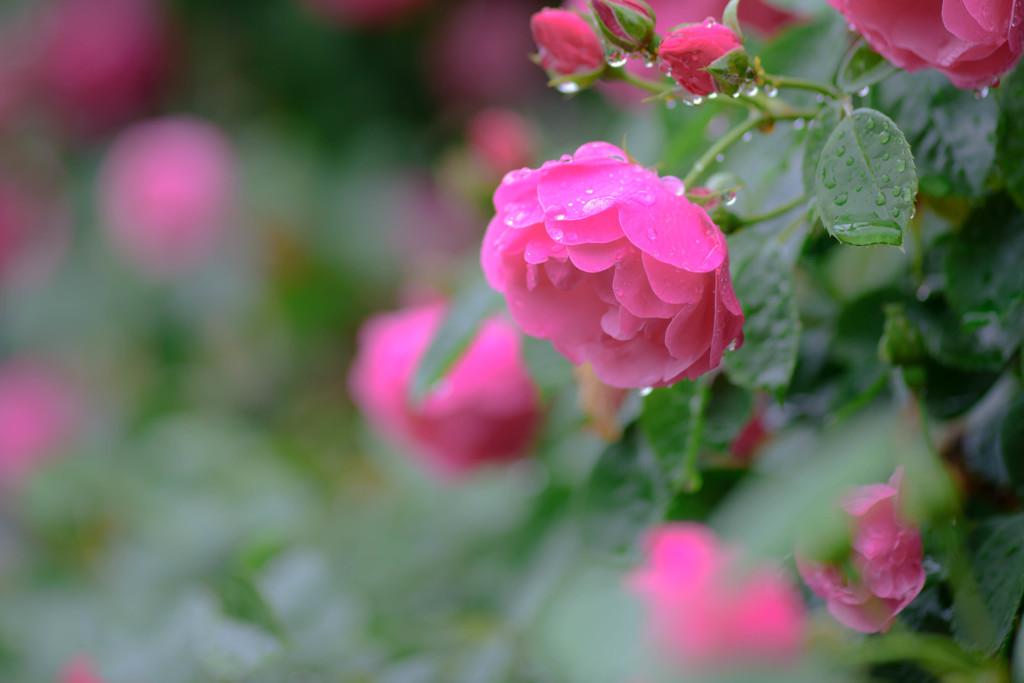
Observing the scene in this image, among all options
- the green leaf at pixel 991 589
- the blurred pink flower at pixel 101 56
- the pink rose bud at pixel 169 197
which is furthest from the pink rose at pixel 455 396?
the blurred pink flower at pixel 101 56

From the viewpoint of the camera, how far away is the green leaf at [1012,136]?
38 centimetres

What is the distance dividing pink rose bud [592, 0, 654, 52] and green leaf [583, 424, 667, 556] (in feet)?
0.68

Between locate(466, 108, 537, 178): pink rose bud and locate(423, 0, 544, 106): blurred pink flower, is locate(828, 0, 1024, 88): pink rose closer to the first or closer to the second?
locate(466, 108, 537, 178): pink rose bud

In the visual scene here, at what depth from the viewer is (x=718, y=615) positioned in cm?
31

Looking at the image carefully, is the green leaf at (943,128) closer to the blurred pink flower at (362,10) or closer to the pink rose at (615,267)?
the pink rose at (615,267)

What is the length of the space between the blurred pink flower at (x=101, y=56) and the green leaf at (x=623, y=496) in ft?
4.78

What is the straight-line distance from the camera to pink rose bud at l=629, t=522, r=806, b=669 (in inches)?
11.6

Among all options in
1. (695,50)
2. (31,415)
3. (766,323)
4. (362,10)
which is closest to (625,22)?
(695,50)

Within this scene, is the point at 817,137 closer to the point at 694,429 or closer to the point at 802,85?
the point at 802,85

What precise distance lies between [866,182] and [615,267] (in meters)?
0.10

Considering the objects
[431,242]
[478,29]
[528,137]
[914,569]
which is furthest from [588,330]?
[478,29]

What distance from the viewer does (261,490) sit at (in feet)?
3.08

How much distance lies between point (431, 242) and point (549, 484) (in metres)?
0.87

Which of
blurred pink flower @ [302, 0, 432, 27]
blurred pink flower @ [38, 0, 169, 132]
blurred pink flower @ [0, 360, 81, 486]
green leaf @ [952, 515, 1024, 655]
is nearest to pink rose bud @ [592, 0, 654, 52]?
green leaf @ [952, 515, 1024, 655]
